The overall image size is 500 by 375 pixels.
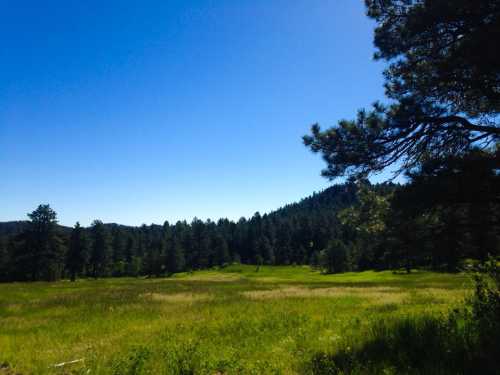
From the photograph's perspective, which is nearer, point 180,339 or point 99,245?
point 180,339

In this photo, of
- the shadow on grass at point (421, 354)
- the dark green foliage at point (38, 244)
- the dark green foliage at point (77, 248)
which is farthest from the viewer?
the dark green foliage at point (77, 248)

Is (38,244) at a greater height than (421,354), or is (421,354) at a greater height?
(38,244)

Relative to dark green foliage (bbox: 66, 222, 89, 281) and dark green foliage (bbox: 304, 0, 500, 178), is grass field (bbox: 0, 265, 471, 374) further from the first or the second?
dark green foliage (bbox: 66, 222, 89, 281)

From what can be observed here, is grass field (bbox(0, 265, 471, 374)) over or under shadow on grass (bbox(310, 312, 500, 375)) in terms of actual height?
under

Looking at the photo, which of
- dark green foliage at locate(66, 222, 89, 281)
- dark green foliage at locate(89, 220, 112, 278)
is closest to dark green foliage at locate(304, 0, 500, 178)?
dark green foliage at locate(66, 222, 89, 281)

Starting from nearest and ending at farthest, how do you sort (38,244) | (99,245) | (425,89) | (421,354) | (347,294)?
(421,354), (425,89), (347,294), (38,244), (99,245)

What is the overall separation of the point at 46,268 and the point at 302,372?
64082 mm

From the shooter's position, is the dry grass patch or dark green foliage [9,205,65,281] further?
dark green foliage [9,205,65,281]

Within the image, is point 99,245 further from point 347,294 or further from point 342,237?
point 342,237

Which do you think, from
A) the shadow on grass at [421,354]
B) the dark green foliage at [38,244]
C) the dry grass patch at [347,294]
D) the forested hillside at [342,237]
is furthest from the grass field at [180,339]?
the dark green foliage at [38,244]

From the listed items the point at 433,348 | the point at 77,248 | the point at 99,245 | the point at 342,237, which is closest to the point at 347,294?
the point at 433,348

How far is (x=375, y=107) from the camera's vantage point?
9.19 meters

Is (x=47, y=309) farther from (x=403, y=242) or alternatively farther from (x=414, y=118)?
(x=414, y=118)

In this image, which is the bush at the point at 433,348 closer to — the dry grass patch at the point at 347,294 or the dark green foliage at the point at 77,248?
the dry grass patch at the point at 347,294
